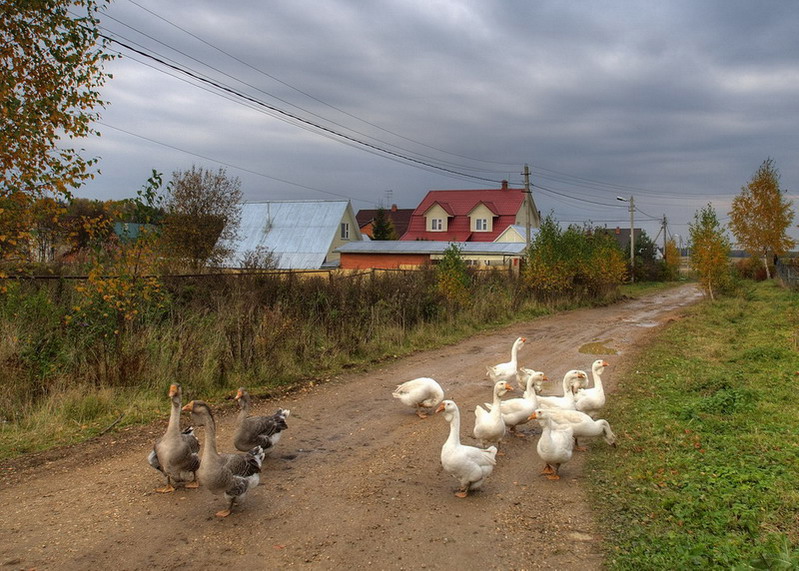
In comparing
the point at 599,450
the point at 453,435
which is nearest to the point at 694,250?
the point at 599,450

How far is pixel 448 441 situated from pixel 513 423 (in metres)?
2.10

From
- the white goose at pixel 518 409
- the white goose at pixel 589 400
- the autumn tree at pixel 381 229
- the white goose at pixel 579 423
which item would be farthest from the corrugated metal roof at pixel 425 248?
the white goose at pixel 579 423

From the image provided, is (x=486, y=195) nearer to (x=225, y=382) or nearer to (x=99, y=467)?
(x=225, y=382)

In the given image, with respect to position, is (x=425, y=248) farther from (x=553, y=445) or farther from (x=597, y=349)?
(x=553, y=445)

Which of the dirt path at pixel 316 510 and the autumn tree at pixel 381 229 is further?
the autumn tree at pixel 381 229

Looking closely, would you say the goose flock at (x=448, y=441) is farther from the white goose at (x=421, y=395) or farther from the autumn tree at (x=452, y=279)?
the autumn tree at (x=452, y=279)

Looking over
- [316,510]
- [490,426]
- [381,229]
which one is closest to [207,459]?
[316,510]

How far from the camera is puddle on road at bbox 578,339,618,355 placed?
14975 millimetres

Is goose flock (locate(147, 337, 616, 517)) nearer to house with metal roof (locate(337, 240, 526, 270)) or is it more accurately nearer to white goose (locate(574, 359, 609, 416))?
white goose (locate(574, 359, 609, 416))

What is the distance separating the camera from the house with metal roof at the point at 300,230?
41625mm

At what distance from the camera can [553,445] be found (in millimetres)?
6375

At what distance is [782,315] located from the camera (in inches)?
853

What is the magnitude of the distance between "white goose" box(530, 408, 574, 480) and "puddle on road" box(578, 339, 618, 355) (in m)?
8.72

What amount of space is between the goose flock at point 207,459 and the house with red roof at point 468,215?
4337cm
